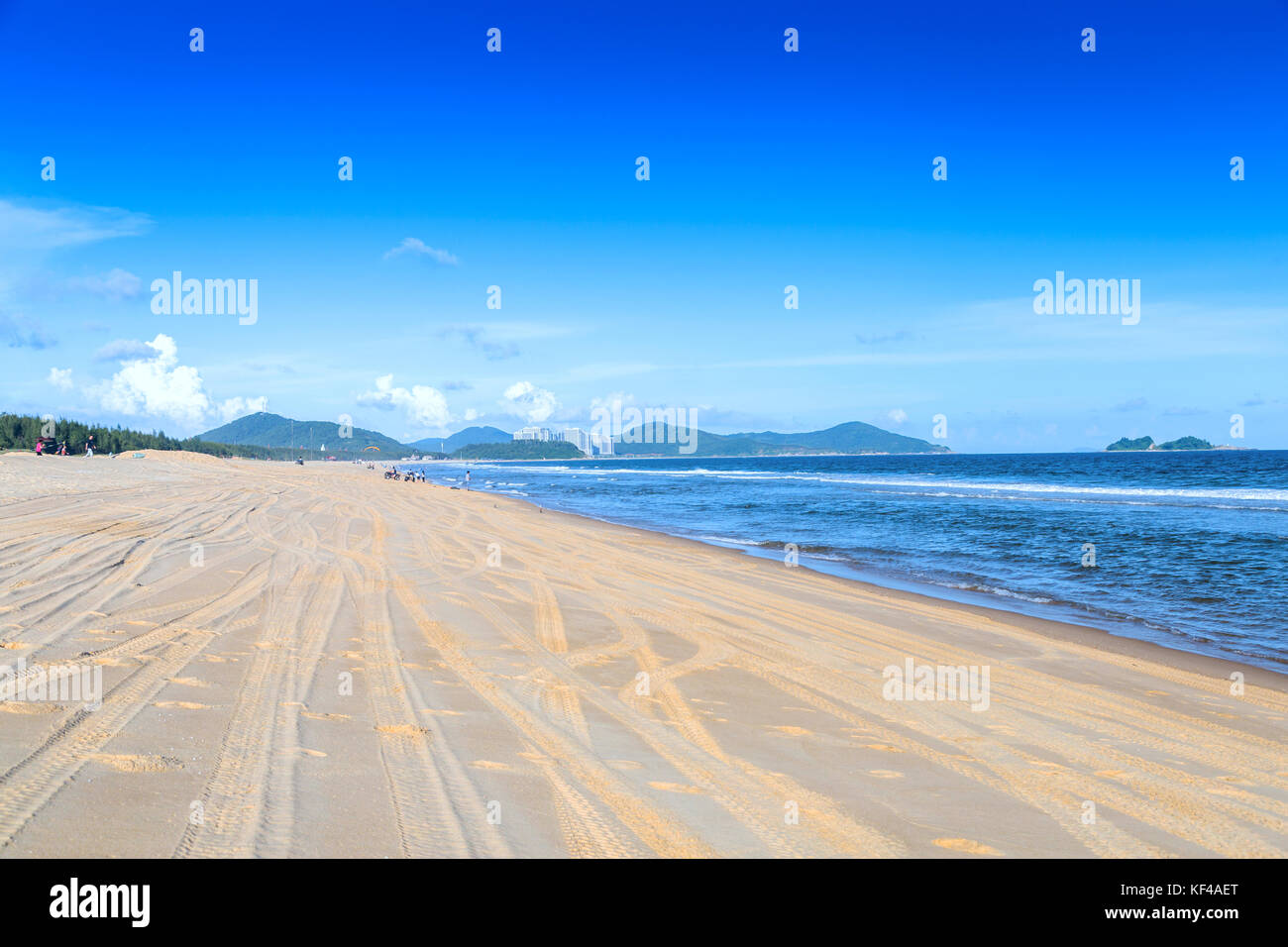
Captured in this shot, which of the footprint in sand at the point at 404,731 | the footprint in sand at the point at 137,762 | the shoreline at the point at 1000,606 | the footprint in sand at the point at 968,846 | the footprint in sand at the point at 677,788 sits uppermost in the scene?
the footprint in sand at the point at 137,762

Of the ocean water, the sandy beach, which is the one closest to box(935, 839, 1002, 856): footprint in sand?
the sandy beach

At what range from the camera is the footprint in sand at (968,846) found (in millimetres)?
4082

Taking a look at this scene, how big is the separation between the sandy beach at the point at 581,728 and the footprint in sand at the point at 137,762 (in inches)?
0.7

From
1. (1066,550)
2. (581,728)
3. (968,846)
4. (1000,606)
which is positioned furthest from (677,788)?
→ (1066,550)

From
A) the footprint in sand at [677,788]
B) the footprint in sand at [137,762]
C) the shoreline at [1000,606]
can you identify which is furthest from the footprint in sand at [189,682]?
the shoreline at [1000,606]

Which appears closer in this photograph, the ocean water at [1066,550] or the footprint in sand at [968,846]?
the footprint in sand at [968,846]

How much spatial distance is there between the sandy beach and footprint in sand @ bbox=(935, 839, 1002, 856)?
0.8 inches

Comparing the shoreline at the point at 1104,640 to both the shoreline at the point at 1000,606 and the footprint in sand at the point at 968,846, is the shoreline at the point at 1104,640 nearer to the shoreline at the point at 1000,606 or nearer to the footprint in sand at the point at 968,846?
the shoreline at the point at 1000,606

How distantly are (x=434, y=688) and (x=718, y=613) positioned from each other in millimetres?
5431

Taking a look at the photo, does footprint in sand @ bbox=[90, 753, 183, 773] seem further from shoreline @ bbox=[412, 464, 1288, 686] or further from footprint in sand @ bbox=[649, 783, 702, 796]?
shoreline @ bbox=[412, 464, 1288, 686]

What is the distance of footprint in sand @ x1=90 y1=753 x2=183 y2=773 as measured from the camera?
4.25 m
